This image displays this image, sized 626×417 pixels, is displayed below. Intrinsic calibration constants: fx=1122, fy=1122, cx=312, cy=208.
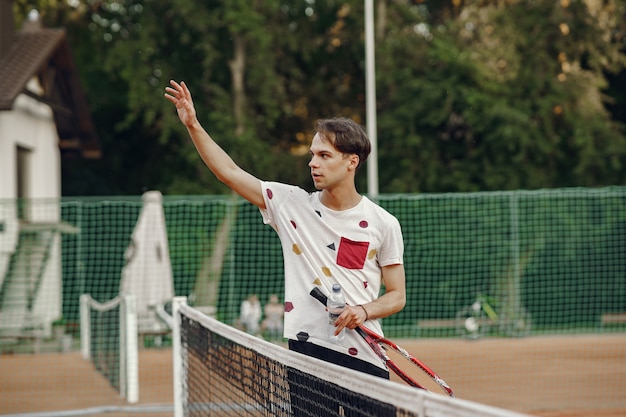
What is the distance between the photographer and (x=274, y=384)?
4445 millimetres

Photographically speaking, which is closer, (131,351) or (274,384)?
(274,384)

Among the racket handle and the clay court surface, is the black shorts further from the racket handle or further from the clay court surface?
the clay court surface

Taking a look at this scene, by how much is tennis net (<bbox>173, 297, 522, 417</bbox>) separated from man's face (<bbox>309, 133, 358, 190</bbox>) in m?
0.63

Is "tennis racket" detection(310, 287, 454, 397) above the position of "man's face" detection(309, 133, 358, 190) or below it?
below

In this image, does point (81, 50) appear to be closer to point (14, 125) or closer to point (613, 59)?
point (14, 125)

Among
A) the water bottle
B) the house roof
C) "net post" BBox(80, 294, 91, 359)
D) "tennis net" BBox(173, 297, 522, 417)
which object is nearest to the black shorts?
"tennis net" BBox(173, 297, 522, 417)

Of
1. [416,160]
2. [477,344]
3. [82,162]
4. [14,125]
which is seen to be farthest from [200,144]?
[82,162]

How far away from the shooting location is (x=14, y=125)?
859 inches

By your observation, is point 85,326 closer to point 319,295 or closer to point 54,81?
point 54,81

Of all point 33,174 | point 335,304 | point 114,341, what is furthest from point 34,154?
point 335,304

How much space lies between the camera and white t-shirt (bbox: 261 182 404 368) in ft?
13.4

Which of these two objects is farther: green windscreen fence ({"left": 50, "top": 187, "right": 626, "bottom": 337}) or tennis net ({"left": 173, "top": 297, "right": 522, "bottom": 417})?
green windscreen fence ({"left": 50, "top": 187, "right": 626, "bottom": 337})

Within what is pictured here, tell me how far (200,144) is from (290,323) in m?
0.75

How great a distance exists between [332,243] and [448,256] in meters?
14.9
